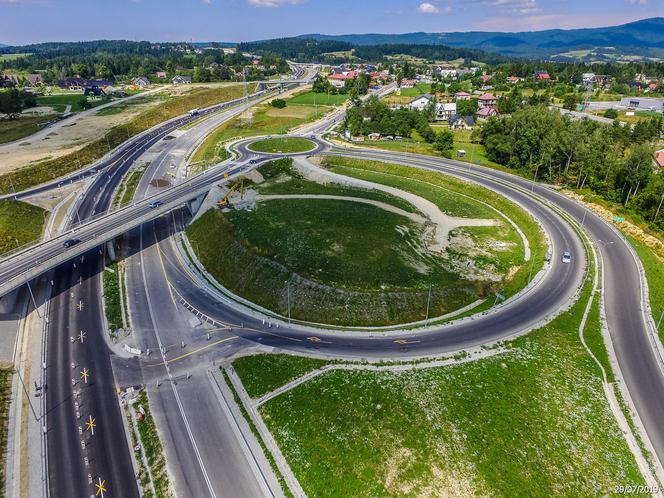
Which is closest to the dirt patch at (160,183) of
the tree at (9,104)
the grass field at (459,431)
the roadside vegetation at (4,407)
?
the roadside vegetation at (4,407)

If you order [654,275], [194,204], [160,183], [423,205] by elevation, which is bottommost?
[654,275]

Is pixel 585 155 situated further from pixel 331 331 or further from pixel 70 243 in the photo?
pixel 70 243

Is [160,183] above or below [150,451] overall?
above

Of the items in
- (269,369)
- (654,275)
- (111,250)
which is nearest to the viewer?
(269,369)

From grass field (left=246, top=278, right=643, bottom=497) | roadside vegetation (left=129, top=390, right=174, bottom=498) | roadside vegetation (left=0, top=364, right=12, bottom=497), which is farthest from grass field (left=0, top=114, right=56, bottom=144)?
grass field (left=246, top=278, right=643, bottom=497)

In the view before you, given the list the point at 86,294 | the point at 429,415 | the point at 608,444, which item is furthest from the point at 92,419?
the point at 608,444

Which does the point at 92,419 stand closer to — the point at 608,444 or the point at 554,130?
the point at 608,444

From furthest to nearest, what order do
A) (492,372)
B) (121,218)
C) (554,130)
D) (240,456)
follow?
(554,130), (121,218), (492,372), (240,456)

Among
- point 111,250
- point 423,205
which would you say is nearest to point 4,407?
point 111,250
